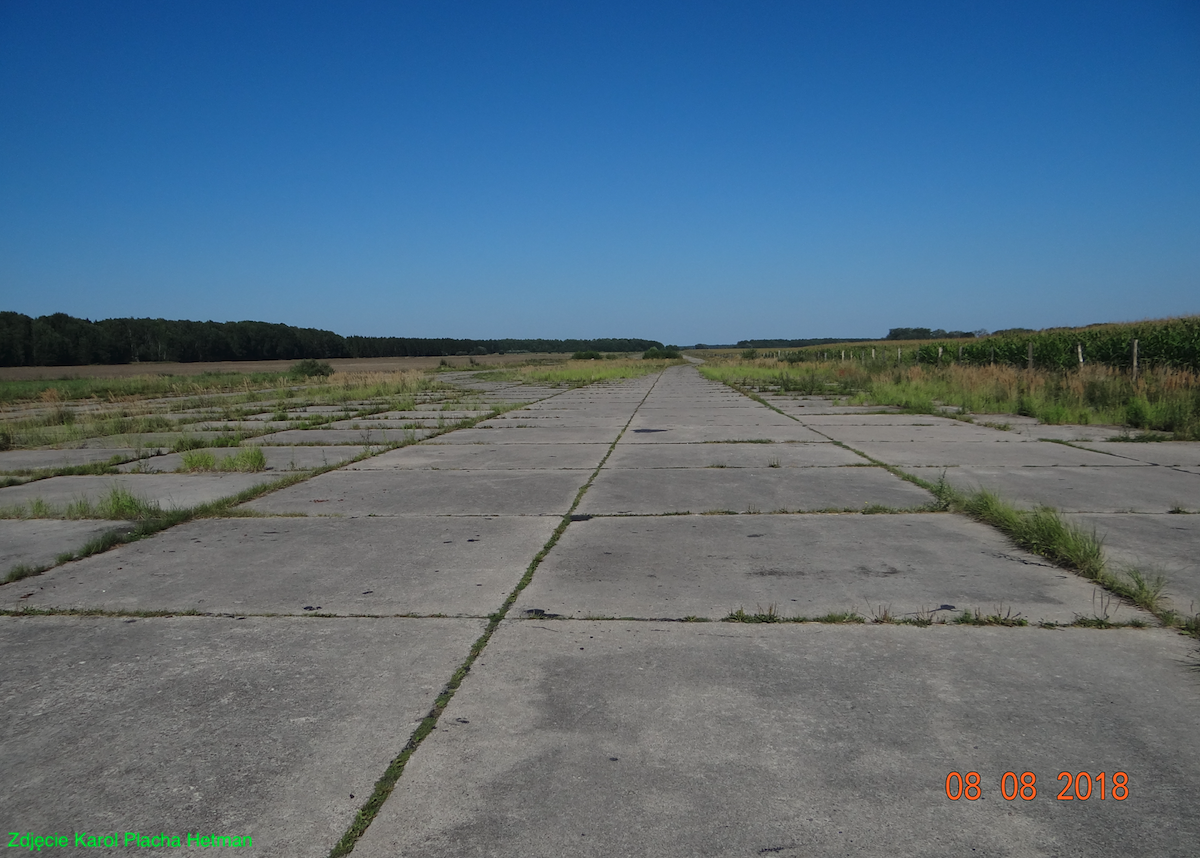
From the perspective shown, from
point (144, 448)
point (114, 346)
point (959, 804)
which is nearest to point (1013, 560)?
point (959, 804)

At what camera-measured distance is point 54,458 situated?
9.56 metres

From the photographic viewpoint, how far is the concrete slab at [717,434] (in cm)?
1023

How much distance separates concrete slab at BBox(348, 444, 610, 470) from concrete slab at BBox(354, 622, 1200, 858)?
5.17 metres

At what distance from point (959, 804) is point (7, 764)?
2855 millimetres

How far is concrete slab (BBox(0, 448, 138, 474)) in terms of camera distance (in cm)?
878

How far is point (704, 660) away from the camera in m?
2.87

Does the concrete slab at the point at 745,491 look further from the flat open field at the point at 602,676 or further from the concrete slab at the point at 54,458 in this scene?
the concrete slab at the point at 54,458

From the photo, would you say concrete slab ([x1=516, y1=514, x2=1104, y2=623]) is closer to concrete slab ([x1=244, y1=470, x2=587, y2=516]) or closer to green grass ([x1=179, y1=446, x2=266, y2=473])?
concrete slab ([x1=244, y1=470, x2=587, y2=516])

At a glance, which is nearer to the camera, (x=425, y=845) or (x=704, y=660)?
(x=425, y=845)

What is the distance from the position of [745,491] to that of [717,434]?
4.64 meters

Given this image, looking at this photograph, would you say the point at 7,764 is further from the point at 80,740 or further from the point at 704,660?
the point at 704,660

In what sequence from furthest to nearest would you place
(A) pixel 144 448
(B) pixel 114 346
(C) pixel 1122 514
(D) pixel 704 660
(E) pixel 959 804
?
(B) pixel 114 346, (A) pixel 144 448, (C) pixel 1122 514, (D) pixel 704 660, (E) pixel 959 804

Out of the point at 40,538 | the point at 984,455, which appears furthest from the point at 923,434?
the point at 40,538

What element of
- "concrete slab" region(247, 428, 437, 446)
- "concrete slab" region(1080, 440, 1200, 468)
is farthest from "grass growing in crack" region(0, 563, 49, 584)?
"concrete slab" region(1080, 440, 1200, 468)
